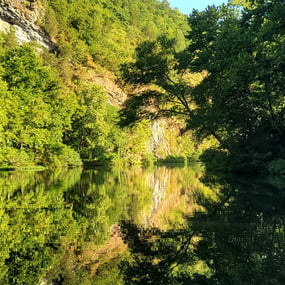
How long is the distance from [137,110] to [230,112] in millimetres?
6194

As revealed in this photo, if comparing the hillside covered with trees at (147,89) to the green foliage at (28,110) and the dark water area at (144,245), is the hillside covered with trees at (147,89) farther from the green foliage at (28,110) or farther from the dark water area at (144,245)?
the dark water area at (144,245)

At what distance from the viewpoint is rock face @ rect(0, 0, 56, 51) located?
5596 cm

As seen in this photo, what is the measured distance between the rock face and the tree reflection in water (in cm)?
5480

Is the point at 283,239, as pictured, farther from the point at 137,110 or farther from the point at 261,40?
the point at 137,110

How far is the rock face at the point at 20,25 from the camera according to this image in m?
56.0

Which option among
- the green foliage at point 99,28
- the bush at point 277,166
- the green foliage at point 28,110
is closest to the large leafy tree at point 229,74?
the bush at point 277,166

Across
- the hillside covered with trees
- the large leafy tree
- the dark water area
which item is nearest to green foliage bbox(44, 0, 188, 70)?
the hillside covered with trees

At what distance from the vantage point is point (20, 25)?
5825 cm

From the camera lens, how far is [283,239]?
606 cm

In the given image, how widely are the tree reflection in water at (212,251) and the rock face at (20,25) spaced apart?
5480cm

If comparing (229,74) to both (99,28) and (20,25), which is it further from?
(99,28)

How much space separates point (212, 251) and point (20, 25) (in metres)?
60.0

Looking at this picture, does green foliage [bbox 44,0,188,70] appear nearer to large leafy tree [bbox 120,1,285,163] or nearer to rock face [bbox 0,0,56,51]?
rock face [bbox 0,0,56,51]

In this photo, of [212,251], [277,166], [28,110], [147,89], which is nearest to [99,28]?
[28,110]
